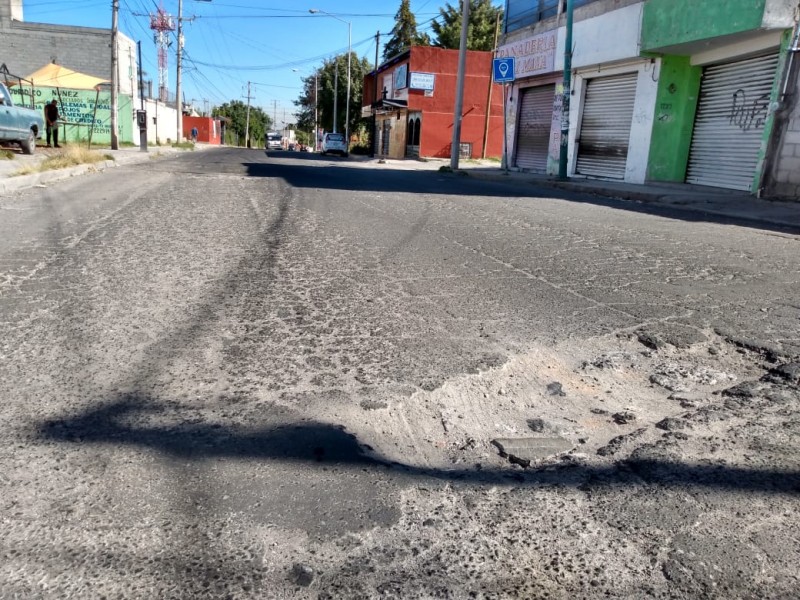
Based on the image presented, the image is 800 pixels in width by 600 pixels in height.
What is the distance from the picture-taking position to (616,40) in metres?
15.3

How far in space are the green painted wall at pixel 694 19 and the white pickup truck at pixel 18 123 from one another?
15887 millimetres

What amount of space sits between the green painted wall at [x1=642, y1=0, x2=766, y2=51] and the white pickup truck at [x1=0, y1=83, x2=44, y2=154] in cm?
1589

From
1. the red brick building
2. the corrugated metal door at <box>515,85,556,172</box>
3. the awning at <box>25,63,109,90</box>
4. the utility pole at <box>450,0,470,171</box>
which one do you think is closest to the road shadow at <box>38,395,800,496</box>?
the corrugated metal door at <box>515,85,556,172</box>

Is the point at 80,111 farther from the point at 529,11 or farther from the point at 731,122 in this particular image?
the point at 731,122

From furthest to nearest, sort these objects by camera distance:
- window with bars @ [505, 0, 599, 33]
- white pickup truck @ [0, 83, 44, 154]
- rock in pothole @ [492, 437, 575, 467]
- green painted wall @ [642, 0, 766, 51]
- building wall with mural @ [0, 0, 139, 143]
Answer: building wall with mural @ [0, 0, 139, 143] → window with bars @ [505, 0, 599, 33] → white pickup truck @ [0, 83, 44, 154] → green painted wall @ [642, 0, 766, 51] → rock in pothole @ [492, 437, 575, 467]

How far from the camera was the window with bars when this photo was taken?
18500mm

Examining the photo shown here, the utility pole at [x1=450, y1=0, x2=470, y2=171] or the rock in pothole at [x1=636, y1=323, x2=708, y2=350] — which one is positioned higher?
the utility pole at [x1=450, y1=0, x2=470, y2=171]

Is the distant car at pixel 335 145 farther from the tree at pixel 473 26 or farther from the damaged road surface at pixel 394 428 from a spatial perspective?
the damaged road surface at pixel 394 428

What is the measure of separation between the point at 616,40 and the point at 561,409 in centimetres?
1522

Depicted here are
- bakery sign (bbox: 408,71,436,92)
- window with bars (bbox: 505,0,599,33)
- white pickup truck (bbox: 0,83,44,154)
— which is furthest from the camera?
bakery sign (bbox: 408,71,436,92)

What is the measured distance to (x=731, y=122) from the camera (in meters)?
13.0

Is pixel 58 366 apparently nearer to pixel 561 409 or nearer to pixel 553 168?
pixel 561 409

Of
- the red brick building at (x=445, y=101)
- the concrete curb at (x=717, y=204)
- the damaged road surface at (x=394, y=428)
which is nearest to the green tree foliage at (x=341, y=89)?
the red brick building at (x=445, y=101)

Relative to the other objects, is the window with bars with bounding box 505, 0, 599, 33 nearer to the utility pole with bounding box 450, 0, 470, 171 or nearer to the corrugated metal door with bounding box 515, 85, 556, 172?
the utility pole with bounding box 450, 0, 470, 171
